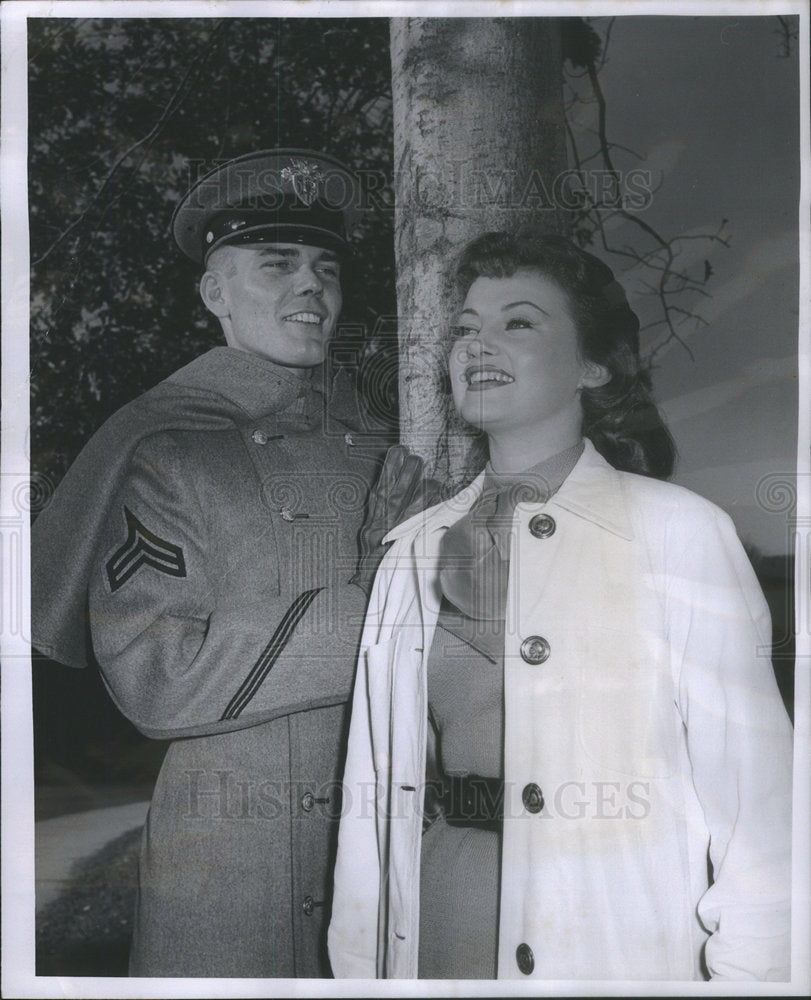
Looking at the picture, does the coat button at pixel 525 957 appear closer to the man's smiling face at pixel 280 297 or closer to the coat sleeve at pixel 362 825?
the coat sleeve at pixel 362 825

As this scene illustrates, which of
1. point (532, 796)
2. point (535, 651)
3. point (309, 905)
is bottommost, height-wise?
point (309, 905)

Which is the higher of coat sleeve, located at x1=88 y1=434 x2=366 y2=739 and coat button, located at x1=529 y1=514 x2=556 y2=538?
coat button, located at x1=529 y1=514 x2=556 y2=538

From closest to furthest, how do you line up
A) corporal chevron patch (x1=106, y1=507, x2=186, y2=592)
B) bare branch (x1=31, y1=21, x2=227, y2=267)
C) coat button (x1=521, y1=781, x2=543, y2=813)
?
coat button (x1=521, y1=781, x2=543, y2=813) → corporal chevron patch (x1=106, y1=507, x2=186, y2=592) → bare branch (x1=31, y1=21, x2=227, y2=267)

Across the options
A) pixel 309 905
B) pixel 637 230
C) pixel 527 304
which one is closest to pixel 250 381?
pixel 527 304

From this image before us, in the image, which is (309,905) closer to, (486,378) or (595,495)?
(595,495)

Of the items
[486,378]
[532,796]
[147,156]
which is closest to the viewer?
[532,796]

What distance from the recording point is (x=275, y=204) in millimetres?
3059

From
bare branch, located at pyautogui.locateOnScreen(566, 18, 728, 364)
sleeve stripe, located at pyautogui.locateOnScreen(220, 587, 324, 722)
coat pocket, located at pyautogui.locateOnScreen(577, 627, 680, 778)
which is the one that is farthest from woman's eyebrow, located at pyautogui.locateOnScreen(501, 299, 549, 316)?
sleeve stripe, located at pyautogui.locateOnScreen(220, 587, 324, 722)

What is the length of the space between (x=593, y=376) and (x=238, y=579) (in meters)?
1.18

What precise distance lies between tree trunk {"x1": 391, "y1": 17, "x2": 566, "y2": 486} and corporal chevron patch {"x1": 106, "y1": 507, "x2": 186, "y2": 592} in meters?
0.76

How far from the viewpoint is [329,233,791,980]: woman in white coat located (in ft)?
9.59

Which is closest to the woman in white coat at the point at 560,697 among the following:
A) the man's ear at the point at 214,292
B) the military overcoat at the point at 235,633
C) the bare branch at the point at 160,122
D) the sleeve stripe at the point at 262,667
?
the military overcoat at the point at 235,633

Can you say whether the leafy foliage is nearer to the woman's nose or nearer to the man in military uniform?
the man in military uniform

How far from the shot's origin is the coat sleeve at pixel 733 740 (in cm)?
292
